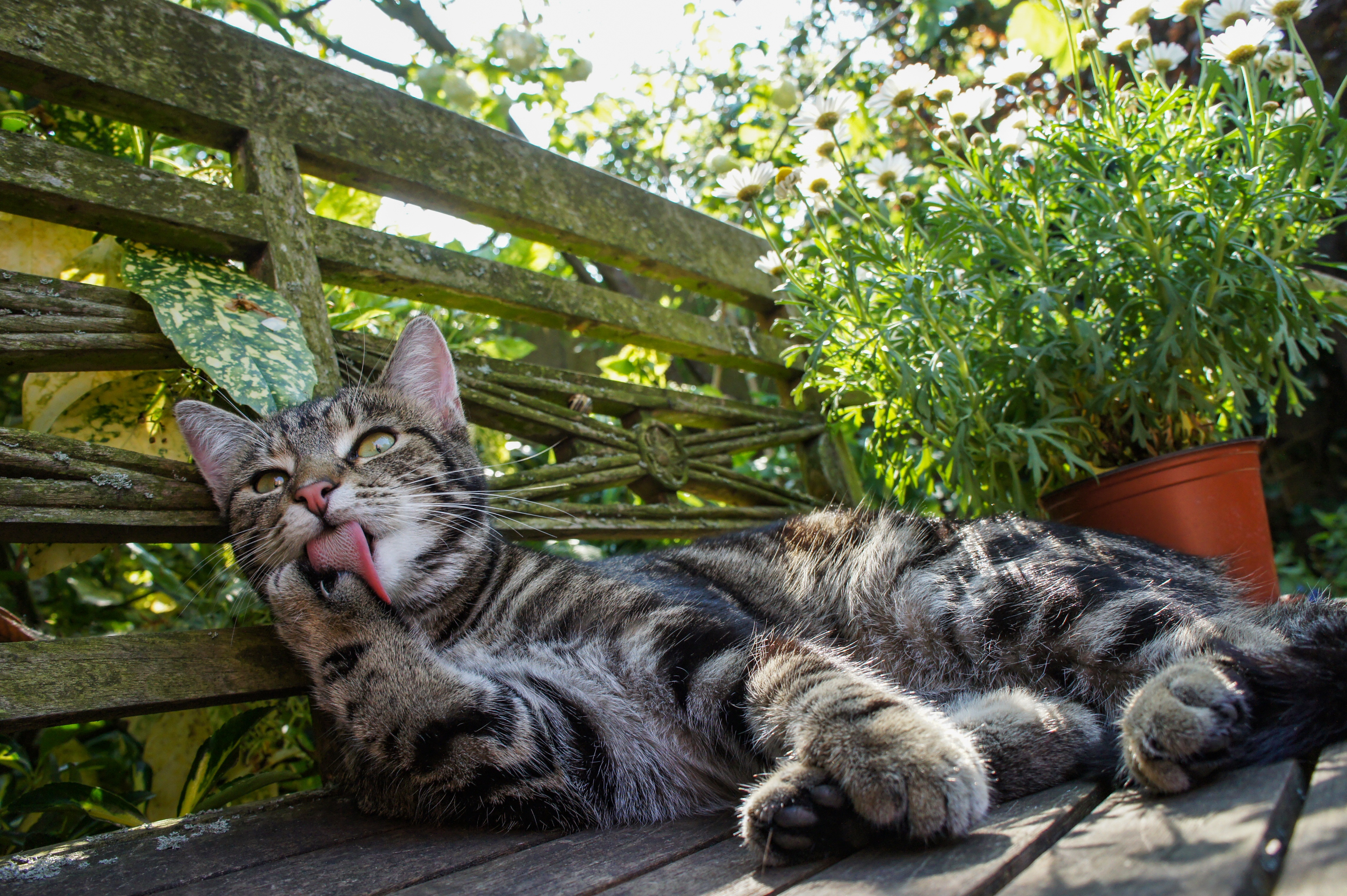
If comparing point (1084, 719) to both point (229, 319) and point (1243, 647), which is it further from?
point (229, 319)

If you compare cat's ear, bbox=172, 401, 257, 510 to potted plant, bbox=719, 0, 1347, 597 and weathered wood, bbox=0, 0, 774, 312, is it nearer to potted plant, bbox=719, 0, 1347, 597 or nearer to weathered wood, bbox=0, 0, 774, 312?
weathered wood, bbox=0, 0, 774, 312

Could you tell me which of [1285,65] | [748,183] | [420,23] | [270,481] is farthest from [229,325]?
[420,23]

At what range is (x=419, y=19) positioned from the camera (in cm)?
447

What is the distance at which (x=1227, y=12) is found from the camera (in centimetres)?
187

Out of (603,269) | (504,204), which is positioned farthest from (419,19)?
(504,204)

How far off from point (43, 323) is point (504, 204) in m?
1.14

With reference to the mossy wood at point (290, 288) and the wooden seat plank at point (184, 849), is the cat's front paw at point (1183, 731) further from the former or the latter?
the mossy wood at point (290, 288)

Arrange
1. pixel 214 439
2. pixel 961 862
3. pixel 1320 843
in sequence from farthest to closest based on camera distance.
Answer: pixel 214 439 < pixel 961 862 < pixel 1320 843

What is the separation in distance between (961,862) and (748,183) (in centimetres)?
178

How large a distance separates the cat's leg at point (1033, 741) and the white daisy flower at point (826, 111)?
1478 millimetres

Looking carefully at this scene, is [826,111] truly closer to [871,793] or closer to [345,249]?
[345,249]

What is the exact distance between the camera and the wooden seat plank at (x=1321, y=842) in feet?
2.06

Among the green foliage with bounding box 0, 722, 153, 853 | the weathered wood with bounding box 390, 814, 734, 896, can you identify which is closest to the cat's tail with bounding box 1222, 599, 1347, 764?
the weathered wood with bounding box 390, 814, 734, 896

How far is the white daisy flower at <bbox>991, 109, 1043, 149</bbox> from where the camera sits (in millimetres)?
2207
